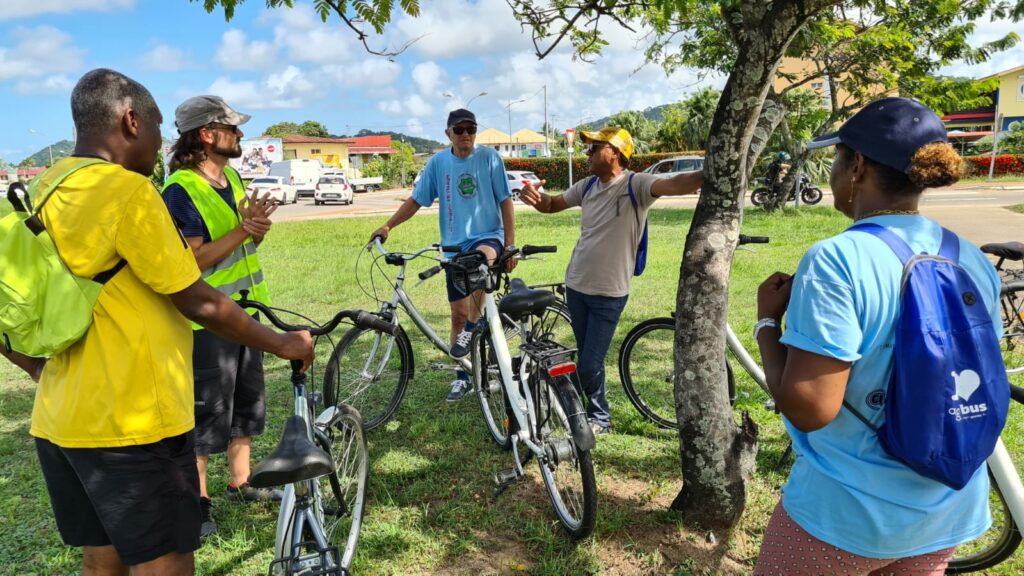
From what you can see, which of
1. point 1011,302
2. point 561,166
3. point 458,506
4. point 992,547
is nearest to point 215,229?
point 458,506

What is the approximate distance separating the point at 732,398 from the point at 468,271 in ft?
6.38

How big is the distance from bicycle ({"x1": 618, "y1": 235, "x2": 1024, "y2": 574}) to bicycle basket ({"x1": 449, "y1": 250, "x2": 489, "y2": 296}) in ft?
3.73

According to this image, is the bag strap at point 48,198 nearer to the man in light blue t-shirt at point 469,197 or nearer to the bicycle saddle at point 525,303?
the bicycle saddle at point 525,303

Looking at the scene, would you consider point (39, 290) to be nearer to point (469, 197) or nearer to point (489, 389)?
point (489, 389)

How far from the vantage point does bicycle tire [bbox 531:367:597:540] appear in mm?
Answer: 2826

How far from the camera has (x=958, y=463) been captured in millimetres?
1360

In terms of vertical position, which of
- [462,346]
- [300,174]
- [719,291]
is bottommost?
[462,346]

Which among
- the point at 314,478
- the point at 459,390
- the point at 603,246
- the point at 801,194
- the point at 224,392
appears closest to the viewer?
the point at 314,478

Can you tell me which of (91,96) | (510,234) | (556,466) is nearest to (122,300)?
(91,96)

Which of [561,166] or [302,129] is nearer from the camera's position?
[561,166]

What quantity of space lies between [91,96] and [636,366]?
4137mm

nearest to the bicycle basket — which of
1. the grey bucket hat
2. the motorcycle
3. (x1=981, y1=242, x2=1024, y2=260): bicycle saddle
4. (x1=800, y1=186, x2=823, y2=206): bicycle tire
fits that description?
the grey bucket hat

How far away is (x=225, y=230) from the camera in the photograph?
312 cm

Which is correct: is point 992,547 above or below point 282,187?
below
